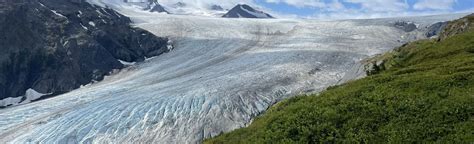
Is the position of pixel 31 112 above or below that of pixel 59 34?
below

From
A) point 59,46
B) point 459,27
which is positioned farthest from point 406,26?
point 59,46

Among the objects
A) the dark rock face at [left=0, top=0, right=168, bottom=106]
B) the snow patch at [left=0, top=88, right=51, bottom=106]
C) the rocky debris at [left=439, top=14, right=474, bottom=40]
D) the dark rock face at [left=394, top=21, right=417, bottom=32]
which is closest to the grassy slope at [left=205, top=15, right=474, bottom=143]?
the rocky debris at [left=439, top=14, right=474, bottom=40]

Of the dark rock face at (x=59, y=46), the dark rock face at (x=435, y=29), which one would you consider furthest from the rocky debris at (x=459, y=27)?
the dark rock face at (x=59, y=46)

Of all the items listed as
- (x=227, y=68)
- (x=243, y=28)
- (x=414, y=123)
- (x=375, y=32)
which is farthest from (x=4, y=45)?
(x=414, y=123)

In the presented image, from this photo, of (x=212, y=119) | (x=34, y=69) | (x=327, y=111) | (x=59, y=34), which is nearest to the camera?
(x=327, y=111)

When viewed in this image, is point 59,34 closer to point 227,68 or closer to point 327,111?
point 227,68

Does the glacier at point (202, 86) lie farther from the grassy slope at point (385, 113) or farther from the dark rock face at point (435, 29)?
the grassy slope at point (385, 113)

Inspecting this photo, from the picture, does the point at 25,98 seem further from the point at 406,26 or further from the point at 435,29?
the point at 435,29
